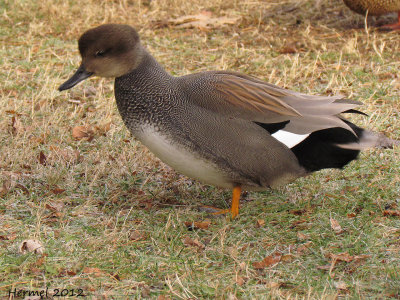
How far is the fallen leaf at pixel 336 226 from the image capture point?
10.4ft

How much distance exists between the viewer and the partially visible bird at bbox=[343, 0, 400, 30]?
6066 mm

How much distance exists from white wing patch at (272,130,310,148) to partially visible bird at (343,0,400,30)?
133 inches

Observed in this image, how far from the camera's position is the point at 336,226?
10.5 feet

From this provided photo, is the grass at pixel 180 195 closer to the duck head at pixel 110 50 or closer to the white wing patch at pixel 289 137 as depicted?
the white wing patch at pixel 289 137

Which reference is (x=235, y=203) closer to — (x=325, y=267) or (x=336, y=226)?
(x=336, y=226)

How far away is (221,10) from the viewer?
281 inches

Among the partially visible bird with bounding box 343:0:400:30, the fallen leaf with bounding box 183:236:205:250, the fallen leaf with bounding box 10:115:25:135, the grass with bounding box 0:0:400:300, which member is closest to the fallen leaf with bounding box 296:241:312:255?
the grass with bounding box 0:0:400:300

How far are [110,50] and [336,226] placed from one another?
4.92 feet

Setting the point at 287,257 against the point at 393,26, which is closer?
the point at 287,257

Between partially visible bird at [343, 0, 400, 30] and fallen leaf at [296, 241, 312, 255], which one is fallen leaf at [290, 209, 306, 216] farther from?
partially visible bird at [343, 0, 400, 30]

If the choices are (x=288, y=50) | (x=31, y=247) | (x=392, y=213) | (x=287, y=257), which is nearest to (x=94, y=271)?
(x=31, y=247)

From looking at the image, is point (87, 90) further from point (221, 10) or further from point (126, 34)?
point (221, 10)

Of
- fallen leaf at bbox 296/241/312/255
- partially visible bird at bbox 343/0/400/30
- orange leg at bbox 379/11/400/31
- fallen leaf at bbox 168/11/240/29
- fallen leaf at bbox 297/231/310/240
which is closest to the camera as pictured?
fallen leaf at bbox 296/241/312/255

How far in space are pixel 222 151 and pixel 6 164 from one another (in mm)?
1577
